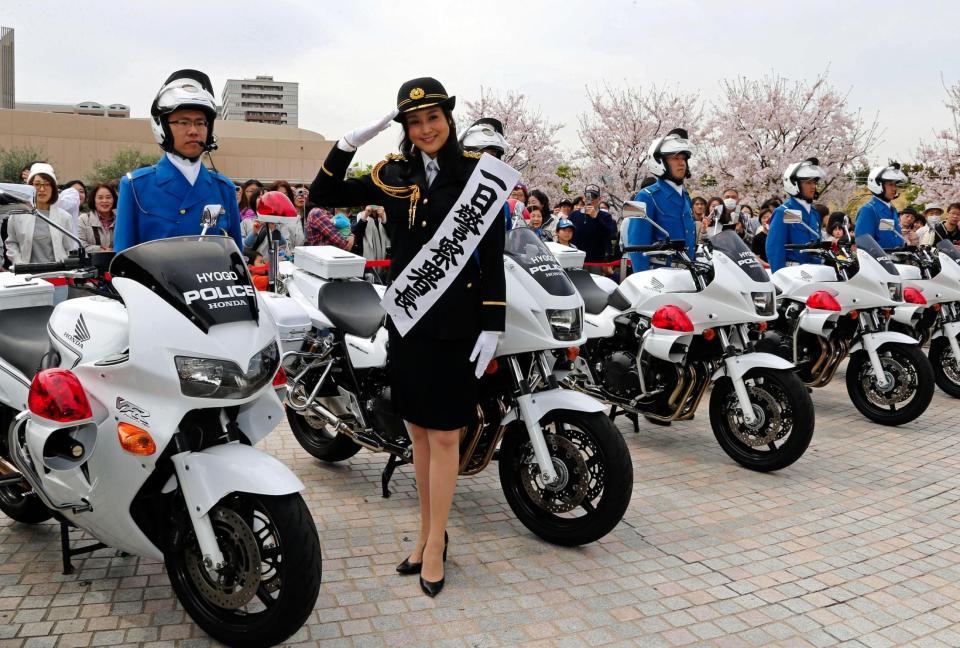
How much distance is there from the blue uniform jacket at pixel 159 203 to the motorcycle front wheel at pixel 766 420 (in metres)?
3.18

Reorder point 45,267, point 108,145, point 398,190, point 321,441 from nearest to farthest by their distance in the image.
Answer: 1. point 45,267
2. point 398,190
3. point 321,441
4. point 108,145

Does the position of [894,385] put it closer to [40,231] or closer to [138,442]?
[138,442]

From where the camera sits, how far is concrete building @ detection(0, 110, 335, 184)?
66.4m

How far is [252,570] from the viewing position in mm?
2715

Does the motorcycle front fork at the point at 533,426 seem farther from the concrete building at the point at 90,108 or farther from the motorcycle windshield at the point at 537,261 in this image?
the concrete building at the point at 90,108

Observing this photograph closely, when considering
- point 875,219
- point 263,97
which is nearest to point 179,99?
point 875,219

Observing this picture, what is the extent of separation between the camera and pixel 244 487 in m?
2.66

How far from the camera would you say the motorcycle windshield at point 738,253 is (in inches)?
208

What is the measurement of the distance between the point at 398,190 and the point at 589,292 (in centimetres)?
237

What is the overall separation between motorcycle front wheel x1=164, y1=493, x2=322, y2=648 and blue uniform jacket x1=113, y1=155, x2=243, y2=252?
47.7 inches

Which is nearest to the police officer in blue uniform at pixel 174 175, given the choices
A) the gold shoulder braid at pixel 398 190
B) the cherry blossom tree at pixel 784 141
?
the gold shoulder braid at pixel 398 190

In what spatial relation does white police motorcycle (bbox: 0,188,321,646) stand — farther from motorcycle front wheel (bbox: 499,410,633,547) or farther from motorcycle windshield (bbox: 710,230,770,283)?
motorcycle windshield (bbox: 710,230,770,283)

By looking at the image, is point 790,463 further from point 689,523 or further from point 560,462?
point 560,462

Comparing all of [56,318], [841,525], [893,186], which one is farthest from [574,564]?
[893,186]
